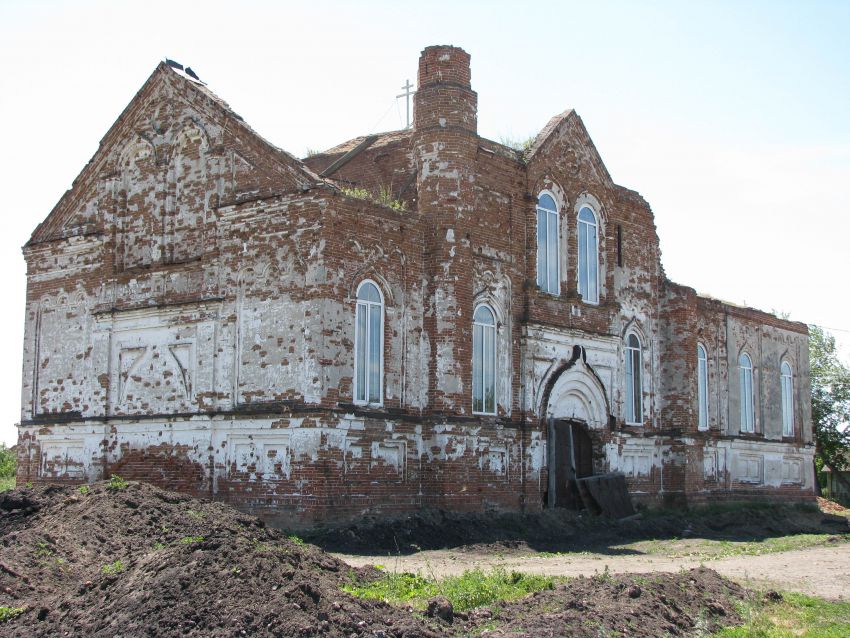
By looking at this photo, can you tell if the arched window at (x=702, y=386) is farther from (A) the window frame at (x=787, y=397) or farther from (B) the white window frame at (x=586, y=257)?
(B) the white window frame at (x=586, y=257)

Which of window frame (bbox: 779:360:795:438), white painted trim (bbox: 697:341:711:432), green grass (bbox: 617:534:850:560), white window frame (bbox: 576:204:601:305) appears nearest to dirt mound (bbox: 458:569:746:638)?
green grass (bbox: 617:534:850:560)

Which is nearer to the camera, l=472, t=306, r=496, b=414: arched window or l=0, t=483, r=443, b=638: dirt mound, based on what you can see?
l=0, t=483, r=443, b=638: dirt mound

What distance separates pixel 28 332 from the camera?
73.3 ft

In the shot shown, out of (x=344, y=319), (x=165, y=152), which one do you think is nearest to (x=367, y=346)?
(x=344, y=319)

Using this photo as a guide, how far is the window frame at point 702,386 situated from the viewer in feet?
91.3

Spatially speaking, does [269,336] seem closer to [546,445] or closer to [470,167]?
[470,167]

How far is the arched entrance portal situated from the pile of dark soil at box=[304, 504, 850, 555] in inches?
28.5

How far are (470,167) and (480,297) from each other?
2.59m

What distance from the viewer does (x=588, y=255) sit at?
24.1 meters

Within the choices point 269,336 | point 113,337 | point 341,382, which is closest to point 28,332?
point 113,337

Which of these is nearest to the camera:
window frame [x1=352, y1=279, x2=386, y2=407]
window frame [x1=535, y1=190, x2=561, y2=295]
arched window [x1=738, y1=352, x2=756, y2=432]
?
window frame [x1=352, y1=279, x2=386, y2=407]

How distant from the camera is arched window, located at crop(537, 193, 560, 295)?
22.7m

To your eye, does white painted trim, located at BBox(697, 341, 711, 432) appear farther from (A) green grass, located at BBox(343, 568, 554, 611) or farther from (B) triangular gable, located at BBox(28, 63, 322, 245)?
(A) green grass, located at BBox(343, 568, 554, 611)

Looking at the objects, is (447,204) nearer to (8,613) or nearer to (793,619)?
(793,619)
